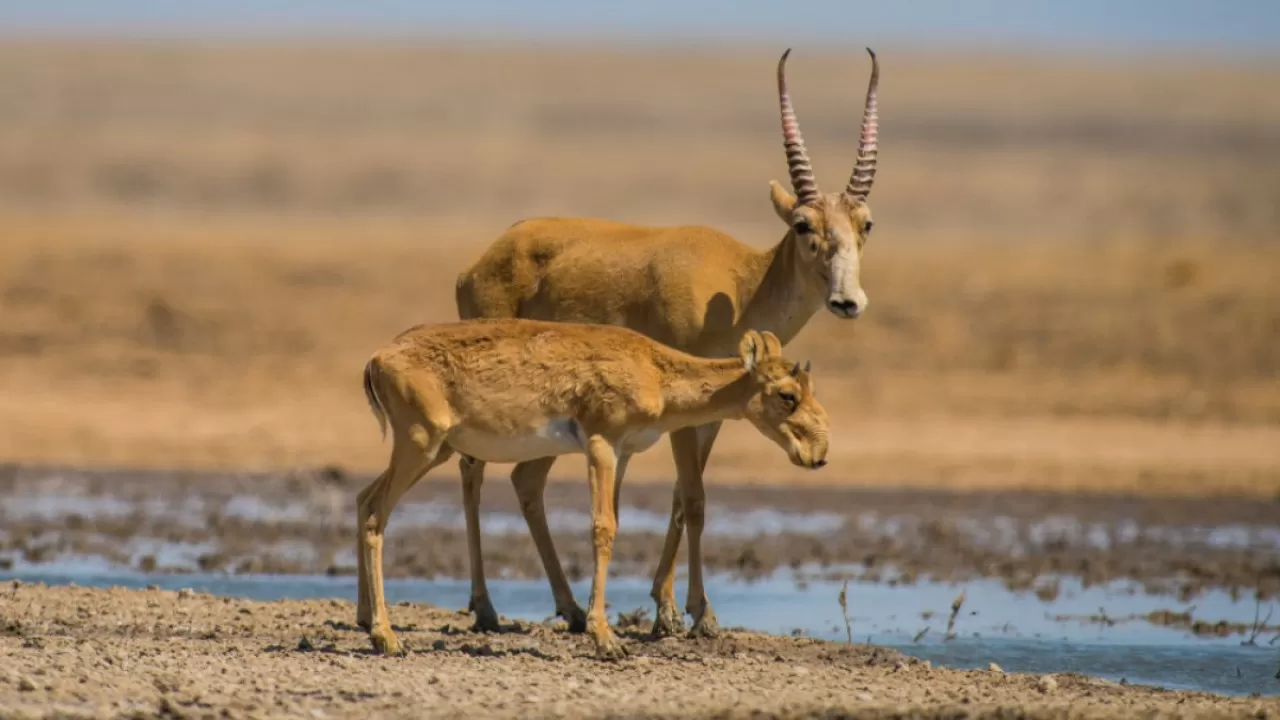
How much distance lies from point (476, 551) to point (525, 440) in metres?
1.82

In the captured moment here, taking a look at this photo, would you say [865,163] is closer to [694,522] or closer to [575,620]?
[694,522]

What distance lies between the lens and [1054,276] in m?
34.0

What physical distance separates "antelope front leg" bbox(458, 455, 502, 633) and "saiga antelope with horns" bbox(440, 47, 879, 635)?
0.05 ft

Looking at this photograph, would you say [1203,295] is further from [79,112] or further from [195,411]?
[79,112]

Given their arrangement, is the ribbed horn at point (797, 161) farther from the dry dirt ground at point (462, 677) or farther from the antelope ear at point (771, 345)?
the dry dirt ground at point (462, 677)

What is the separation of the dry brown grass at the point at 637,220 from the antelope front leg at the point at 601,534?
11.7 metres

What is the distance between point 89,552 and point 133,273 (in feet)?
54.6

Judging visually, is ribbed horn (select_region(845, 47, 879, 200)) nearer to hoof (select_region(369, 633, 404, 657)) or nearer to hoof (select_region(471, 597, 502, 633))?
hoof (select_region(471, 597, 502, 633))

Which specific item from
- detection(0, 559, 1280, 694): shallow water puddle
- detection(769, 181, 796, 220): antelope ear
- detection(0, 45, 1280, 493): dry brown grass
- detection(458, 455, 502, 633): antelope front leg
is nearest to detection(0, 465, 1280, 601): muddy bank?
detection(0, 559, 1280, 694): shallow water puddle

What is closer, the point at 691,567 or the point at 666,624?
the point at 666,624

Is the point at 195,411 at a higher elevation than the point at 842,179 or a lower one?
lower

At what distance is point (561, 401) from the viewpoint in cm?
1241

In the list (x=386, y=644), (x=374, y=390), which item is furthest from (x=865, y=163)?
(x=386, y=644)

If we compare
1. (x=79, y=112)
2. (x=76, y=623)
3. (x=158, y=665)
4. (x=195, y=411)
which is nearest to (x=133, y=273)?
(x=195, y=411)
